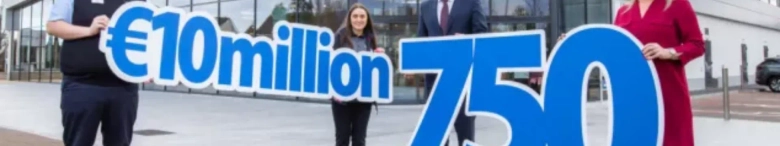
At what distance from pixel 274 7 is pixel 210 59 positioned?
1349 cm

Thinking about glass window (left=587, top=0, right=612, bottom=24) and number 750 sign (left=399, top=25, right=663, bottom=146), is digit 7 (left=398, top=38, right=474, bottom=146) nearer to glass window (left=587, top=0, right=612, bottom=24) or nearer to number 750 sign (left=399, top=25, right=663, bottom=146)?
number 750 sign (left=399, top=25, right=663, bottom=146)

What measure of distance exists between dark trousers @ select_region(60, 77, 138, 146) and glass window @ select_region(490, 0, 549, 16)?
12760 millimetres

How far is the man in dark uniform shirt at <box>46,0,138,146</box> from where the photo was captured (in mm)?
3094

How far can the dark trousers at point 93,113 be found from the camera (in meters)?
3.09

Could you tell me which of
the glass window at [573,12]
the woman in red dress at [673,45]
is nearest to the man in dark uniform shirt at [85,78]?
the woman in red dress at [673,45]

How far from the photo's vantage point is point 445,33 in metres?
4.13

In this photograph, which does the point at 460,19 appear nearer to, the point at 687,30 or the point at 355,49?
the point at 355,49

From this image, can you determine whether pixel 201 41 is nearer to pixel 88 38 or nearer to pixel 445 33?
pixel 88 38

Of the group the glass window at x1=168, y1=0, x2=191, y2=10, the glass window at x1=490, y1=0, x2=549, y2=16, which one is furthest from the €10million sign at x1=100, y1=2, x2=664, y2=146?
the glass window at x1=168, y1=0, x2=191, y2=10

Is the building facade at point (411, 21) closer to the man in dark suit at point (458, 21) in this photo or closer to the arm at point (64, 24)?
the man in dark suit at point (458, 21)

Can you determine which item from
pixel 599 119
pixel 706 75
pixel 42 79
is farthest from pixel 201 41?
pixel 42 79

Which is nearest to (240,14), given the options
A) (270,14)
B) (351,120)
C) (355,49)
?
(270,14)

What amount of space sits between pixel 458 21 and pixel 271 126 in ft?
19.1

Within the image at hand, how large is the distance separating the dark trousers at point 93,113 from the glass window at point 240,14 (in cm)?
1403
